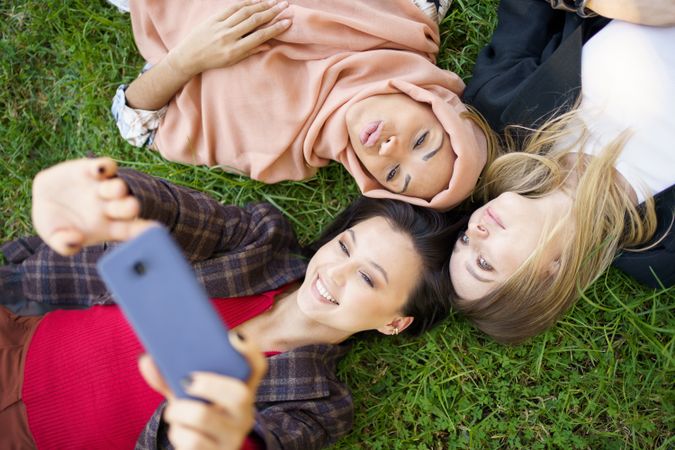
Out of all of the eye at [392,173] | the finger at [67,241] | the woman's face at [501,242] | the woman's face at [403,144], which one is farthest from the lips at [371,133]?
the finger at [67,241]

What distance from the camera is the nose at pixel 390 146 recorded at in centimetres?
211

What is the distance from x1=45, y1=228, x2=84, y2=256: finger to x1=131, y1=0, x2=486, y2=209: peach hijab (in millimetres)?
1170

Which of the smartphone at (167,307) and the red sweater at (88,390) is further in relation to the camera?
the red sweater at (88,390)

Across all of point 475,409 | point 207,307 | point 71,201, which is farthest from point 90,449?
point 475,409

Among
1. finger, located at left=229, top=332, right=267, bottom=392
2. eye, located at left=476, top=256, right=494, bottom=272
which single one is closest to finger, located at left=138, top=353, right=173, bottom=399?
finger, located at left=229, top=332, right=267, bottom=392

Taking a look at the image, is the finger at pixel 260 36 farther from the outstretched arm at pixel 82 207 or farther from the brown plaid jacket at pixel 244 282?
the outstretched arm at pixel 82 207

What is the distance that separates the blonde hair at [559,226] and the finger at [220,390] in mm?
1238

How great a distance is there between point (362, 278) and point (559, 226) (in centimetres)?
75

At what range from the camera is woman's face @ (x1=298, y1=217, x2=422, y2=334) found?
2.09 metres

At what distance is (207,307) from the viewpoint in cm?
115

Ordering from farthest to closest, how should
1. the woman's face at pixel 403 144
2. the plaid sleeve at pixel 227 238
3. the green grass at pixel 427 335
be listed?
the green grass at pixel 427 335
the woman's face at pixel 403 144
the plaid sleeve at pixel 227 238

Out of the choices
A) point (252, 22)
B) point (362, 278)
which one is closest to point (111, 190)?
point (362, 278)

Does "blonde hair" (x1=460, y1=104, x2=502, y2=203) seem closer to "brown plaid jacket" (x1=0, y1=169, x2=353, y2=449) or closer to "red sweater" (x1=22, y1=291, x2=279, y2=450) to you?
"brown plaid jacket" (x1=0, y1=169, x2=353, y2=449)

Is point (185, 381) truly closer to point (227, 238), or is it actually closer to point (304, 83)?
point (227, 238)
